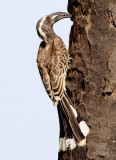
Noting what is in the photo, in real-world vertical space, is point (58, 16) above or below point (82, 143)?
above

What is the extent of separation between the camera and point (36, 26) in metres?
4.08

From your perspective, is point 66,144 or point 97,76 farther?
point 66,144

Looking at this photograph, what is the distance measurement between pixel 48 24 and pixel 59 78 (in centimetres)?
66

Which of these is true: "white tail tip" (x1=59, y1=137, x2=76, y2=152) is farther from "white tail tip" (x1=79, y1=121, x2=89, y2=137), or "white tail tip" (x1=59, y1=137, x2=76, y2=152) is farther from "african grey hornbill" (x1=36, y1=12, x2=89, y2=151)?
"white tail tip" (x1=79, y1=121, x2=89, y2=137)

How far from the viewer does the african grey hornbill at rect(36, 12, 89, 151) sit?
392 cm

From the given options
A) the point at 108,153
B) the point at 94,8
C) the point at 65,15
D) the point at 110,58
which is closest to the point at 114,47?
the point at 110,58

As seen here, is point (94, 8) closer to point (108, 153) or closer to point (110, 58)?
point (110, 58)

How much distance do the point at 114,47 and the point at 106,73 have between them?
29 cm

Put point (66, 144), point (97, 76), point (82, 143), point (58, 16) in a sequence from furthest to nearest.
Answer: point (58, 16)
point (66, 144)
point (82, 143)
point (97, 76)

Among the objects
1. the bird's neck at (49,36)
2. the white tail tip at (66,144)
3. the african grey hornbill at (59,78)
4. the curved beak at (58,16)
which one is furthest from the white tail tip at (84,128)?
the curved beak at (58,16)

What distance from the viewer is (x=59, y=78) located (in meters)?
3.97

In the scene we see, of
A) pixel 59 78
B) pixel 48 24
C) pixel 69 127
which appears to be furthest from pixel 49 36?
pixel 69 127

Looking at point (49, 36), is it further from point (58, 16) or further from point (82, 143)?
point (82, 143)

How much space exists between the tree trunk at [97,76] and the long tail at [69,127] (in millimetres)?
64
